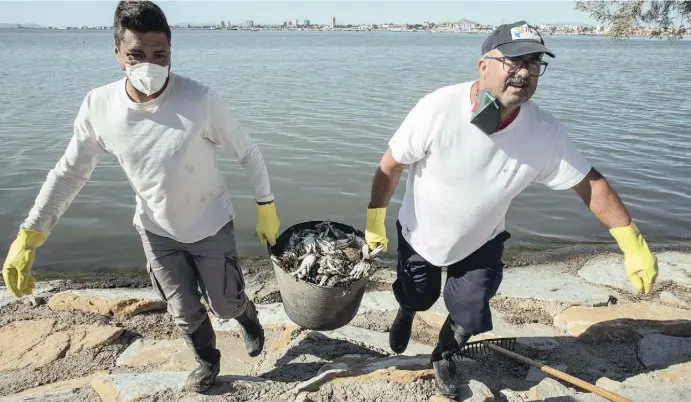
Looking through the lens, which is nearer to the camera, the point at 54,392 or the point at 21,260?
the point at 21,260

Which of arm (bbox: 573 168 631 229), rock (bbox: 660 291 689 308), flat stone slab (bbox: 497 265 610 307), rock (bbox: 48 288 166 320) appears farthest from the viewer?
flat stone slab (bbox: 497 265 610 307)

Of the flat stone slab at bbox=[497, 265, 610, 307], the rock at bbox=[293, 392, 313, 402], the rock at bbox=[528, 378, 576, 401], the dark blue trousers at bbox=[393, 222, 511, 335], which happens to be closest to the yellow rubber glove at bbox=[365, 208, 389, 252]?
the dark blue trousers at bbox=[393, 222, 511, 335]

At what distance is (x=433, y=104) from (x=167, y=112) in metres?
1.35

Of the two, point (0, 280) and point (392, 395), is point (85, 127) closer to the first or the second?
point (392, 395)

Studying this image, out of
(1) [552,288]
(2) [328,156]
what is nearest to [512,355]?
(1) [552,288]

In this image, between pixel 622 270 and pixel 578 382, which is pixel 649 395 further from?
pixel 622 270

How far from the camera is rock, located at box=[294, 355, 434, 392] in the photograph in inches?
120

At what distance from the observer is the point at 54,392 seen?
320 centimetres

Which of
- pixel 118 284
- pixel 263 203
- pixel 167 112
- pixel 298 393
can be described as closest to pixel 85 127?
pixel 167 112

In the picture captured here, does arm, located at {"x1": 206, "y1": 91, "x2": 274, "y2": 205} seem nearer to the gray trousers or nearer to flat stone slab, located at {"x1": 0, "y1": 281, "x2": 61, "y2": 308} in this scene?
the gray trousers

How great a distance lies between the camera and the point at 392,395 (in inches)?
116

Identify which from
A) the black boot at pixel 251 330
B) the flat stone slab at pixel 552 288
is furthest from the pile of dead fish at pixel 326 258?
the flat stone slab at pixel 552 288

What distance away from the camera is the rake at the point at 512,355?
304 cm

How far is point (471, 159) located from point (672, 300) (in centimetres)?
311
